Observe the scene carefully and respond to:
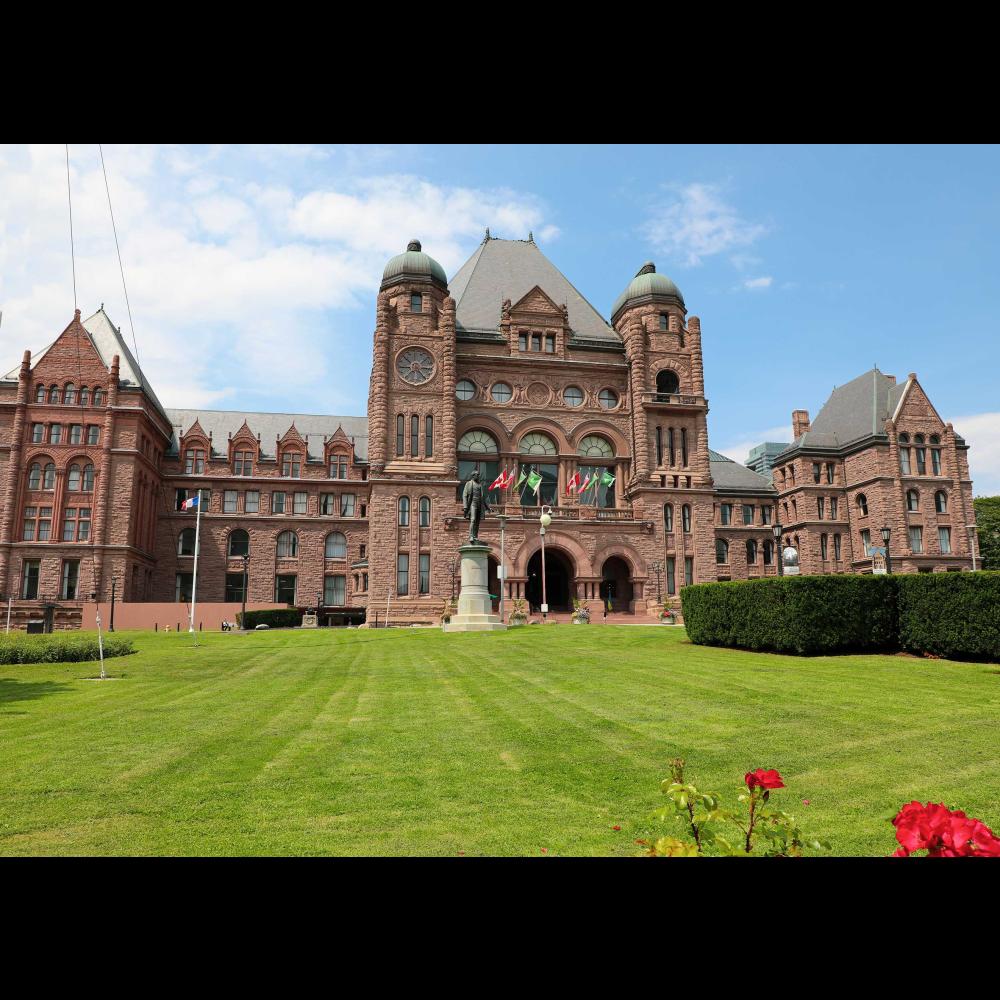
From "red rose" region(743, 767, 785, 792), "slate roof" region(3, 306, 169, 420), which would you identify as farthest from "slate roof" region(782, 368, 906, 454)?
"red rose" region(743, 767, 785, 792)

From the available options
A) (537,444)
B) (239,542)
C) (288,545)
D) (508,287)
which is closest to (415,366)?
(537,444)

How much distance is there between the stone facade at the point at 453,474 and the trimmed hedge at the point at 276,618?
2.53 meters

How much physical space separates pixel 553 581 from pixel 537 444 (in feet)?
32.8

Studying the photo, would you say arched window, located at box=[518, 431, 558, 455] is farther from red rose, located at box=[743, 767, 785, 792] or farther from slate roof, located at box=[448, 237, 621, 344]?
red rose, located at box=[743, 767, 785, 792]

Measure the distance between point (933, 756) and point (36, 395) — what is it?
59.8 m

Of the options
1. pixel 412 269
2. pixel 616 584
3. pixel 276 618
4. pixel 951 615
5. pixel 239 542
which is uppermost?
pixel 412 269

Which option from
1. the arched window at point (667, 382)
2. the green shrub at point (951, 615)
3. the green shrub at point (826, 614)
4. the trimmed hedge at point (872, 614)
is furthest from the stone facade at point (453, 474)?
the green shrub at point (951, 615)

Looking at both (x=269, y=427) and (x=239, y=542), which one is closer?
(x=239, y=542)

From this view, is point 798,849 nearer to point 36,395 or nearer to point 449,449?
point 449,449

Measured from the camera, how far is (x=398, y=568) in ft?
158

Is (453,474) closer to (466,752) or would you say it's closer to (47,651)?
(47,651)

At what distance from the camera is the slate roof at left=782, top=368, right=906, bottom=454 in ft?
203

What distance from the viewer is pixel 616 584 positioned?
175 feet
